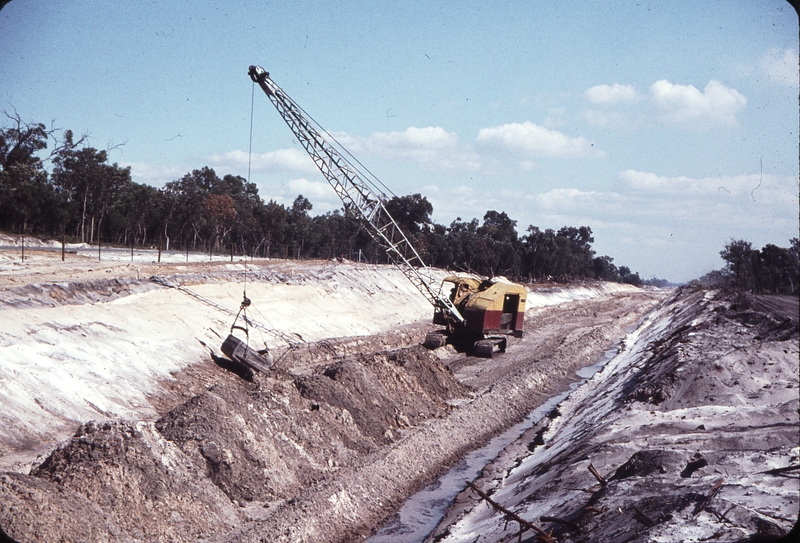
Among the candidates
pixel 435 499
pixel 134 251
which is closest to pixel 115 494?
pixel 435 499

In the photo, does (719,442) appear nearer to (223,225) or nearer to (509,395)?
(509,395)

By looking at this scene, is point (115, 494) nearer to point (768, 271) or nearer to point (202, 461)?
point (202, 461)

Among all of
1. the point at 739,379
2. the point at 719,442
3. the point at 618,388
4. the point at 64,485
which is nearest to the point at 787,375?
the point at 739,379

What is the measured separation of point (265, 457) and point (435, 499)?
3312 millimetres

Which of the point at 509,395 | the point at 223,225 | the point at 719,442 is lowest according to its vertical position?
the point at 509,395

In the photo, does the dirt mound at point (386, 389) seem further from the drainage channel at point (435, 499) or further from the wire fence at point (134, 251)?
the wire fence at point (134, 251)

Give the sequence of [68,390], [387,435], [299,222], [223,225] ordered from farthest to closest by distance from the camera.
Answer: [299,222] < [223,225] < [387,435] < [68,390]

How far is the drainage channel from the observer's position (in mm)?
10164

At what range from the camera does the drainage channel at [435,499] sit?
→ 10.2m

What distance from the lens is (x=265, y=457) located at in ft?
36.3

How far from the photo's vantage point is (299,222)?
72.3 metres

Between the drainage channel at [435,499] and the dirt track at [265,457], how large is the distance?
26 cm

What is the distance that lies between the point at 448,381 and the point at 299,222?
182ft

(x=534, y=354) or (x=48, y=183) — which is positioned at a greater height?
(x=48, y=183)
